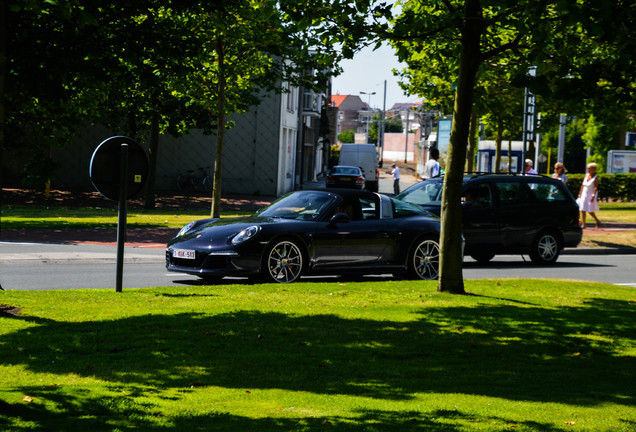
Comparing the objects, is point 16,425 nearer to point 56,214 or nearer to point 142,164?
point 142,164

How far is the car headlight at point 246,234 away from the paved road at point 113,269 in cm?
111

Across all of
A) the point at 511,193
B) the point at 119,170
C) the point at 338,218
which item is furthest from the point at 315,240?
the point at 511,193

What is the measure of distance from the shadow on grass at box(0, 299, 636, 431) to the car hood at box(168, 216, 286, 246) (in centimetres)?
317

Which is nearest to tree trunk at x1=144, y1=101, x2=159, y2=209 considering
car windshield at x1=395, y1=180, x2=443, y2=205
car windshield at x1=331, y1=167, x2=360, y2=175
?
car windshield at x1=395, y1=180, x2=443, y2=205

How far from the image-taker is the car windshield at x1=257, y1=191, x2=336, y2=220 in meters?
12.5

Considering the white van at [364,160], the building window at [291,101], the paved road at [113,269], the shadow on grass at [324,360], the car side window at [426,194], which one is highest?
the building window at [291,101]

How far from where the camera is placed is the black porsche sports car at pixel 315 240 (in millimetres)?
11672

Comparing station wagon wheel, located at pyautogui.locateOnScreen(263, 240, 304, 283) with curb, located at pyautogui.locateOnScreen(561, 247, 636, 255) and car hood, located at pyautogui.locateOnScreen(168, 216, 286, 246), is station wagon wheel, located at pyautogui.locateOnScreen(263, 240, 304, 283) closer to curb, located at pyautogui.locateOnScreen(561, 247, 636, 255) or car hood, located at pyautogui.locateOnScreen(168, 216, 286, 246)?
car hood, located at pyautogui.locateOnScreen(168, 216, 286, 246)

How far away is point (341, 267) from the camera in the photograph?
12.4m

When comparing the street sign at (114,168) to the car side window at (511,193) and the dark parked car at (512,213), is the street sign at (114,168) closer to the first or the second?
the dark parked car at (512,213)

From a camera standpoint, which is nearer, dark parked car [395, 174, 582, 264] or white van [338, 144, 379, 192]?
dark parked car [395, 174, 582, 264]

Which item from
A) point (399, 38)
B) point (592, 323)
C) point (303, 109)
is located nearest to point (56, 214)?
point (399, 38)

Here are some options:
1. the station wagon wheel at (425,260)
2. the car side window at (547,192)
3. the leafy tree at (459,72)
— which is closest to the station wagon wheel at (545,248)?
the car side window at (547,192)

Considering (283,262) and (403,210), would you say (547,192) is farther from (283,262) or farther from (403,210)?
(283,262)
